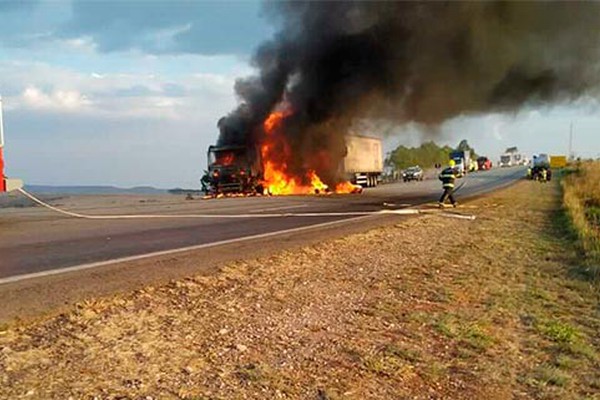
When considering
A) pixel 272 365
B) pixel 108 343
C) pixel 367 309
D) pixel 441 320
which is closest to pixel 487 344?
pixel 441 320

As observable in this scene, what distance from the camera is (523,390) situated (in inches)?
171

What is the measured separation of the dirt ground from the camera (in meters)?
4.19

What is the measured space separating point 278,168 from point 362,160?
407 inches

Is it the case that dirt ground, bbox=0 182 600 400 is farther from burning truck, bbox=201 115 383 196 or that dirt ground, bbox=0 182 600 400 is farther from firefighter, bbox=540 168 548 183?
firefighter, bbox=540 168 548 183

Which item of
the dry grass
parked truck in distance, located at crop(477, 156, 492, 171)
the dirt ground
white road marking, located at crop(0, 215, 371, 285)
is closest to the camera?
the dirt ground

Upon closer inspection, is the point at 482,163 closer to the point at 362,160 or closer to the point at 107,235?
the point at 362,160

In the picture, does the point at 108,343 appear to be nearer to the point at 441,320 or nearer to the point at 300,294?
the point at 300,294

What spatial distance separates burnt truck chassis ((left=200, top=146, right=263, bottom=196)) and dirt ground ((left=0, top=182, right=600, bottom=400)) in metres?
22.8

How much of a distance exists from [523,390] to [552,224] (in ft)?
43.4

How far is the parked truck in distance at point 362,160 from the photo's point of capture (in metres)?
38.3

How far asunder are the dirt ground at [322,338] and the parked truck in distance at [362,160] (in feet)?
94.4

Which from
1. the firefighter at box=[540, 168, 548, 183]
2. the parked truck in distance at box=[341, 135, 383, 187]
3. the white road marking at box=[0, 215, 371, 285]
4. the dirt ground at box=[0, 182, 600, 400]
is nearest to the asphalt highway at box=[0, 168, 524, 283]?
the white road marking at box=[0, 215, 371, 285]

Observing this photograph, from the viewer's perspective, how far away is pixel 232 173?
32.1 meters

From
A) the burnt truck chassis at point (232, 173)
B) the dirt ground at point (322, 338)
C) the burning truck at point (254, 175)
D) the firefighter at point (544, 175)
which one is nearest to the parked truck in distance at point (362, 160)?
the burning truck at point (254, 175)
